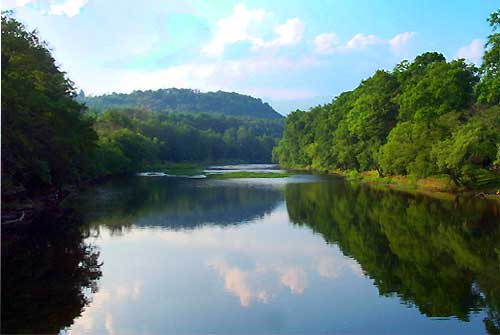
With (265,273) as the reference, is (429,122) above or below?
above

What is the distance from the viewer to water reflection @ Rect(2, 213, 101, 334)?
1565 centimetres

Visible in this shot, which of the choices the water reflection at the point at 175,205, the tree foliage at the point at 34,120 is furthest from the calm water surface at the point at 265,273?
the tree foliage at the point at 34,120

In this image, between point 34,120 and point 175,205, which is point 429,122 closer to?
point 175,205

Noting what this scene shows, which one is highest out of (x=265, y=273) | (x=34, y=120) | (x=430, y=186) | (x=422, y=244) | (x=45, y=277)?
(x=34, y=120)

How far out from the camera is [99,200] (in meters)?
47.2

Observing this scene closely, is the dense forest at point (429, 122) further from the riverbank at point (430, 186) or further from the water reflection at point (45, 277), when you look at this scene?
the water reflection at point (45, 277)

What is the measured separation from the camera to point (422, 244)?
26656mm

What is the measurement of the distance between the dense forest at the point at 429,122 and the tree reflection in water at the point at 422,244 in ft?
13.3

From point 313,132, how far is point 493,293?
96.3 meters

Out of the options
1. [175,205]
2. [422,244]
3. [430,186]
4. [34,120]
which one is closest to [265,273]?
[422,244]

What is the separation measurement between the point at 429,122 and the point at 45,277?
42235mm

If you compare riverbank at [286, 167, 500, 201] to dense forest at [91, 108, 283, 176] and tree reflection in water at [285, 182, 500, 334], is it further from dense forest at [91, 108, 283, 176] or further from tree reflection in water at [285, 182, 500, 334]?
dense forest at [91, 108, 283, 176]

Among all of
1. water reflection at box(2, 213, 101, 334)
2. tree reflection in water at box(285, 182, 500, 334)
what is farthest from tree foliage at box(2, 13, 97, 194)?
tree reflection in water at box(285, 182, 500, 334)

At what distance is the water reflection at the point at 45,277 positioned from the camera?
15648 mm
